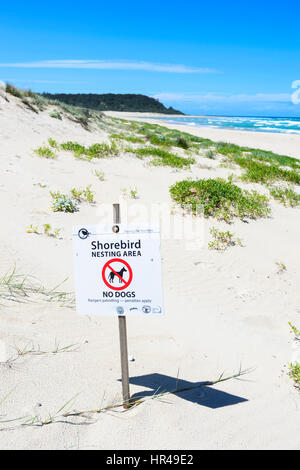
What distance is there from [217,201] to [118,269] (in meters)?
5.80

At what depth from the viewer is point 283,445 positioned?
2600 mm

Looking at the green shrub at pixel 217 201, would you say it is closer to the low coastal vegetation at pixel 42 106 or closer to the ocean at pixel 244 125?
the low coastal vegetation at pixel 42 106

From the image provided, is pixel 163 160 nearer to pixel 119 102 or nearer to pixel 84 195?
pixel 84 195

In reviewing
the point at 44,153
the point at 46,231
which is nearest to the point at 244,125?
the point at 44,153

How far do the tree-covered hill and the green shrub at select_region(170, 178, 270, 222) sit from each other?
72316 mm

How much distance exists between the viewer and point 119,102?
84062mm

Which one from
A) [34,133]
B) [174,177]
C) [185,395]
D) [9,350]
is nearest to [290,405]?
[185,395]

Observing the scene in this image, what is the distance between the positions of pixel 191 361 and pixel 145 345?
493 mm

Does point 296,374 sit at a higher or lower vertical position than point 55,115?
lower

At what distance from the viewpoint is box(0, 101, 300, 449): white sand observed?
8.54 feet

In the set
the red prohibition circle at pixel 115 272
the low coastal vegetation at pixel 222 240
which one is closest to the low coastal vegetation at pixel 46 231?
the low coastal vegetation at pixel 222 240

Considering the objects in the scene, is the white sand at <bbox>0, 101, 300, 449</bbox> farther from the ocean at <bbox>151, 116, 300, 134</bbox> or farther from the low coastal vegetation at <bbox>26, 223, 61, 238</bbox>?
the ocean at <bbox>151, 116, 300, 134</bbox>
